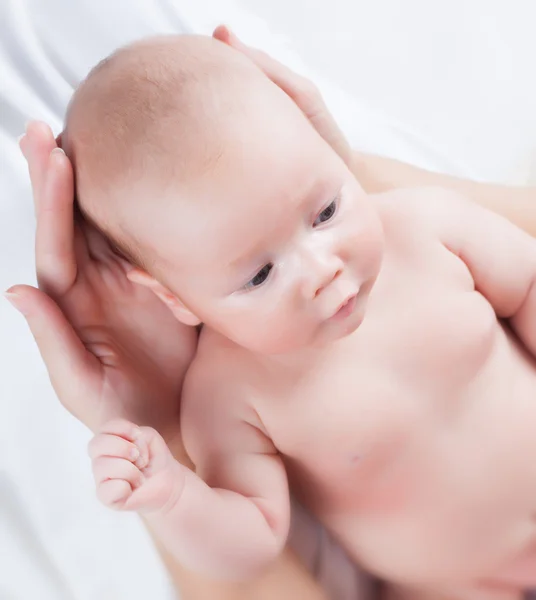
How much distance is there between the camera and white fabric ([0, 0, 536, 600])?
1.07 m

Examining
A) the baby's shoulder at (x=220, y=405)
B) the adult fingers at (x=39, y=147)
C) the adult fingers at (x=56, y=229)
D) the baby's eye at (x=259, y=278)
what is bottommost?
the baby's shoulder at (x=220, y=405)

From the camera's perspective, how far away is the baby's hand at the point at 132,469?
72 cm

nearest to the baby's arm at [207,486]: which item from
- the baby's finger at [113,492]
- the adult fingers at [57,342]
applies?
the baby's finger at [113,492]

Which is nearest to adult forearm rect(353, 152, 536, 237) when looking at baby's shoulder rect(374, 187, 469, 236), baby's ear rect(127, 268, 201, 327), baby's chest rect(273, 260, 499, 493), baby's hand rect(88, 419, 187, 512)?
baby's shoulder rect(374, 187, 469, 236)

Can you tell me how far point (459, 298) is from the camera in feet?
3.03

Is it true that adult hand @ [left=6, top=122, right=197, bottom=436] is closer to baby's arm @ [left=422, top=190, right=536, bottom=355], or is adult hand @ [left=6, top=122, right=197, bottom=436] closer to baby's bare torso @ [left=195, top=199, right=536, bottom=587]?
baby's bare torso @ [left=195, top=199, right=536, bottom=587]

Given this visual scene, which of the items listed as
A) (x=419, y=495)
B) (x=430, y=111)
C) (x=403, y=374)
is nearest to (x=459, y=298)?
(x=403, y=374)

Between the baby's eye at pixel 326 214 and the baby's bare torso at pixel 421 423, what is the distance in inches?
6.2

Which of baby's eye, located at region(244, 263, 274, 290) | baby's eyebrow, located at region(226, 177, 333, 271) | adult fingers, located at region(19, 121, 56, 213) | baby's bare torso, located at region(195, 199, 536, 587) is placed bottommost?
baby's bare torso, located at region(195, 199, 536, 587)

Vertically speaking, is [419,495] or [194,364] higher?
[194,364]

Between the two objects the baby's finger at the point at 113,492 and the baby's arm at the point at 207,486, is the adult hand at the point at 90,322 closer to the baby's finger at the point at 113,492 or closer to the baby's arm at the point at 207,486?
the baby's arm at the point at 207,486

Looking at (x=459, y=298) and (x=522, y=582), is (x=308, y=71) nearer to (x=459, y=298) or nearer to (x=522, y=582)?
(x=459, y=298)

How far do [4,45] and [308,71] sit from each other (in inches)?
19.7

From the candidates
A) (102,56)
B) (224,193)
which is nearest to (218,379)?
(224,193)
